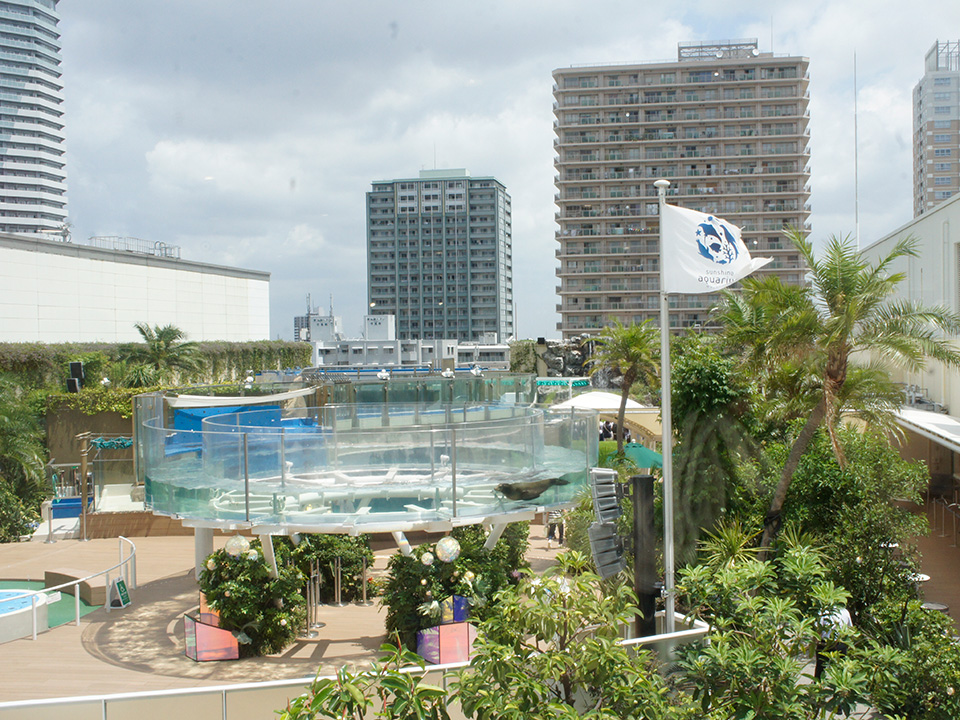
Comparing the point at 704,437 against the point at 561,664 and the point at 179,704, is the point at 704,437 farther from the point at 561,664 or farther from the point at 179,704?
the point at 179,704

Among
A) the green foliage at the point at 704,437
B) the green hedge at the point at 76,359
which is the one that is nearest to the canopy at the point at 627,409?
the green foliage at the point at 704,437

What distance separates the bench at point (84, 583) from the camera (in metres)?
16.4

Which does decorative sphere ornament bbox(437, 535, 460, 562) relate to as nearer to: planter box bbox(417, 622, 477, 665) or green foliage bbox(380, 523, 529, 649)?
green foliage bbox(380, 523, 529, 649)

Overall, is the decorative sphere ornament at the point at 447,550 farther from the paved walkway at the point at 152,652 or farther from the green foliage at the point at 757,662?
the green foliage at the point at 757,662

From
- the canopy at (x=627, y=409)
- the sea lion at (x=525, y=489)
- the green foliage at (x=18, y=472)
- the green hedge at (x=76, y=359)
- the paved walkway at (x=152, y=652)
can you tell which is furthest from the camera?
the green hedge at (x=76, y=359)

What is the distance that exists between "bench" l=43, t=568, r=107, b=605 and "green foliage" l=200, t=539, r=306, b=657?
188 inches

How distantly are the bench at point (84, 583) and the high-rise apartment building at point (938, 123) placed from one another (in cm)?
13752

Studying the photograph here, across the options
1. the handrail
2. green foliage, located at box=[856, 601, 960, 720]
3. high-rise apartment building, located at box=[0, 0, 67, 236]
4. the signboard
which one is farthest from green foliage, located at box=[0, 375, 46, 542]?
high-rise apartment building, located at box=[0, 0, 67, 236]

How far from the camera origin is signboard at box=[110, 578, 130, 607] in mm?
15452

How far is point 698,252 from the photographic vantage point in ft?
33.6

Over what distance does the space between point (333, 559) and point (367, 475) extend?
8.75 ft

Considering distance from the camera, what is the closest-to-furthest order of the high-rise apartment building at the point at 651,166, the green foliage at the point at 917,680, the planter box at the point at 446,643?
the green foliage at the point at 917,680 < the planter box at the point at 446,643 < the high-rise apartment building at the point at 651,166

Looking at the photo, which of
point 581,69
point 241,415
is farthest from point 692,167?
point 241,415

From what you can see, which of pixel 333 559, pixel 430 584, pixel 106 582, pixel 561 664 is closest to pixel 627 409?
pixel 333 559
